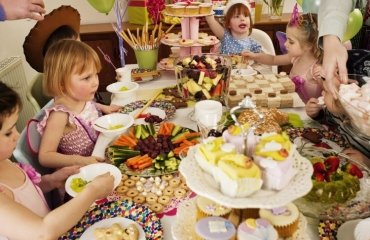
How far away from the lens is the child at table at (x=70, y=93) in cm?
151

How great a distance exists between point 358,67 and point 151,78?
1062 mm

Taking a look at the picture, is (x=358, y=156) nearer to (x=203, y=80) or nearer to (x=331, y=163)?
(x=331, y=163)

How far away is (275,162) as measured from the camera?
0.64 meters

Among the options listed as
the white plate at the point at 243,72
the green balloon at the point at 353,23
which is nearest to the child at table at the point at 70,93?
the white plate at the point at 243,72

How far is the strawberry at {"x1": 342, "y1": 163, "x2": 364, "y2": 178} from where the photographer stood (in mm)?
975

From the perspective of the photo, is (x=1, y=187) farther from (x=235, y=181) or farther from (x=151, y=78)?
(x=151, y=78)

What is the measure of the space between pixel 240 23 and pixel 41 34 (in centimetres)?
142

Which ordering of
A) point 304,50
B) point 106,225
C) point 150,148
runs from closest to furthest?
1. point 106,225
2. point 150,148
3. point 304,50

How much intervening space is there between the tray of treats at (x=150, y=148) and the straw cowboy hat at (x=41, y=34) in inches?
29.3

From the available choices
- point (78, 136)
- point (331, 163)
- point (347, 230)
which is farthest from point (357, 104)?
point (78, 136)

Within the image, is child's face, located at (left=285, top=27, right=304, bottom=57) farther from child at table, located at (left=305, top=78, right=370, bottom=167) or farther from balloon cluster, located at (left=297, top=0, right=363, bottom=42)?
child at table, located at (left=305, top=78, right=370, bottom=167)

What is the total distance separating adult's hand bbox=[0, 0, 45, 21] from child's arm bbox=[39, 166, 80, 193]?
2.71 ft

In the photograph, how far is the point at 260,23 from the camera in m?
3.56

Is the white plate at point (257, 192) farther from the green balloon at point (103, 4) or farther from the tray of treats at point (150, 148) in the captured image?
the green balloon at point (103, 4)
